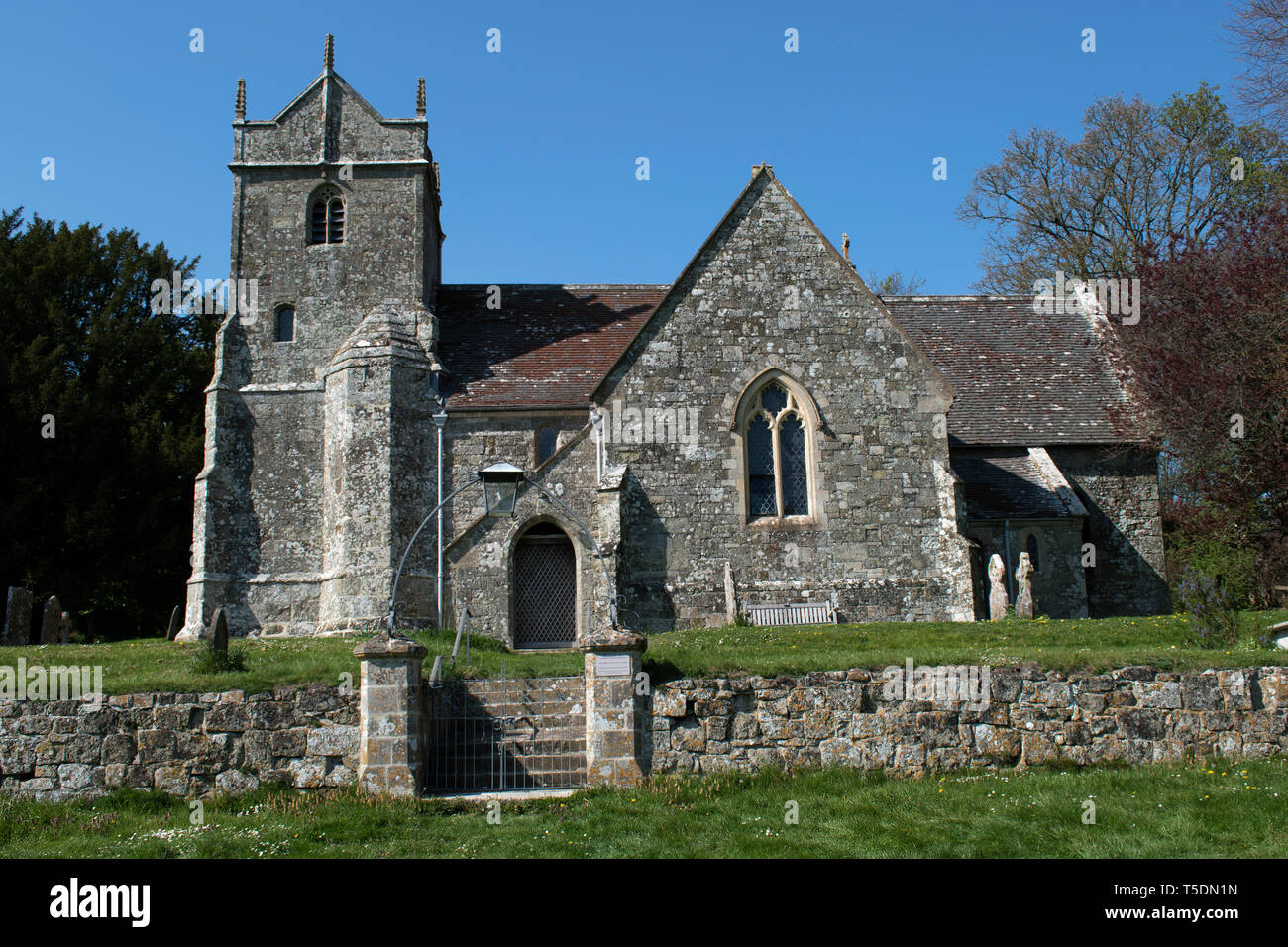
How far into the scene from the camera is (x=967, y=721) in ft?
38.5

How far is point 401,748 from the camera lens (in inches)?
451

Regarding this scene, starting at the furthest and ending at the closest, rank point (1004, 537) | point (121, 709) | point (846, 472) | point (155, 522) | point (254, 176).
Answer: point (155, 522)
point (254, 176)
point (1004, 537)
point (846, 472)
point (121, 709)

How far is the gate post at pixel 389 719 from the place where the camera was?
37.3 ft

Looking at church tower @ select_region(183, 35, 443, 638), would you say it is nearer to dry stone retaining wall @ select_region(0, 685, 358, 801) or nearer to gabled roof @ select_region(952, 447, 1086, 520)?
dry stone retaining wall @ select_region(0, 685, 358, 801)

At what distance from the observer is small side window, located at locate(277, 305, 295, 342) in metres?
24.3

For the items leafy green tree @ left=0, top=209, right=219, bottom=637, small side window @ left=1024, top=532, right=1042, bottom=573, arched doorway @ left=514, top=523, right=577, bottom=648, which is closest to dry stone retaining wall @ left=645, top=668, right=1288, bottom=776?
arched doorway @ left=514, top=523, right=577, bottom=648

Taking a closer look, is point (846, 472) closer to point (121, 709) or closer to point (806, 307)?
point (806, 307)

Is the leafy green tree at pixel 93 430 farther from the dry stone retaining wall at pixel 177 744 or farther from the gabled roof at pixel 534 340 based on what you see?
the dry stone retaining wall at pixel 177 744

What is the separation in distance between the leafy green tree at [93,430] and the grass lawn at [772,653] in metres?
11.6

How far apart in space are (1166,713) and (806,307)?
11867mm

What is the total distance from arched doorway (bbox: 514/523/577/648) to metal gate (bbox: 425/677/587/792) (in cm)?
836

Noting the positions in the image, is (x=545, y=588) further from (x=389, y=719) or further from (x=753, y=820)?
(x=753, y=820)

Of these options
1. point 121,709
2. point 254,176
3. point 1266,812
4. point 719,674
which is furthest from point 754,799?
point 254,176

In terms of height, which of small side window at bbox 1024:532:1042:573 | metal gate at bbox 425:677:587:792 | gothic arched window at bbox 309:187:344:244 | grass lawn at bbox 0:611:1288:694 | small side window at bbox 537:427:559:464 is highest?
gothic arched window at bbox 309:187:344:244
